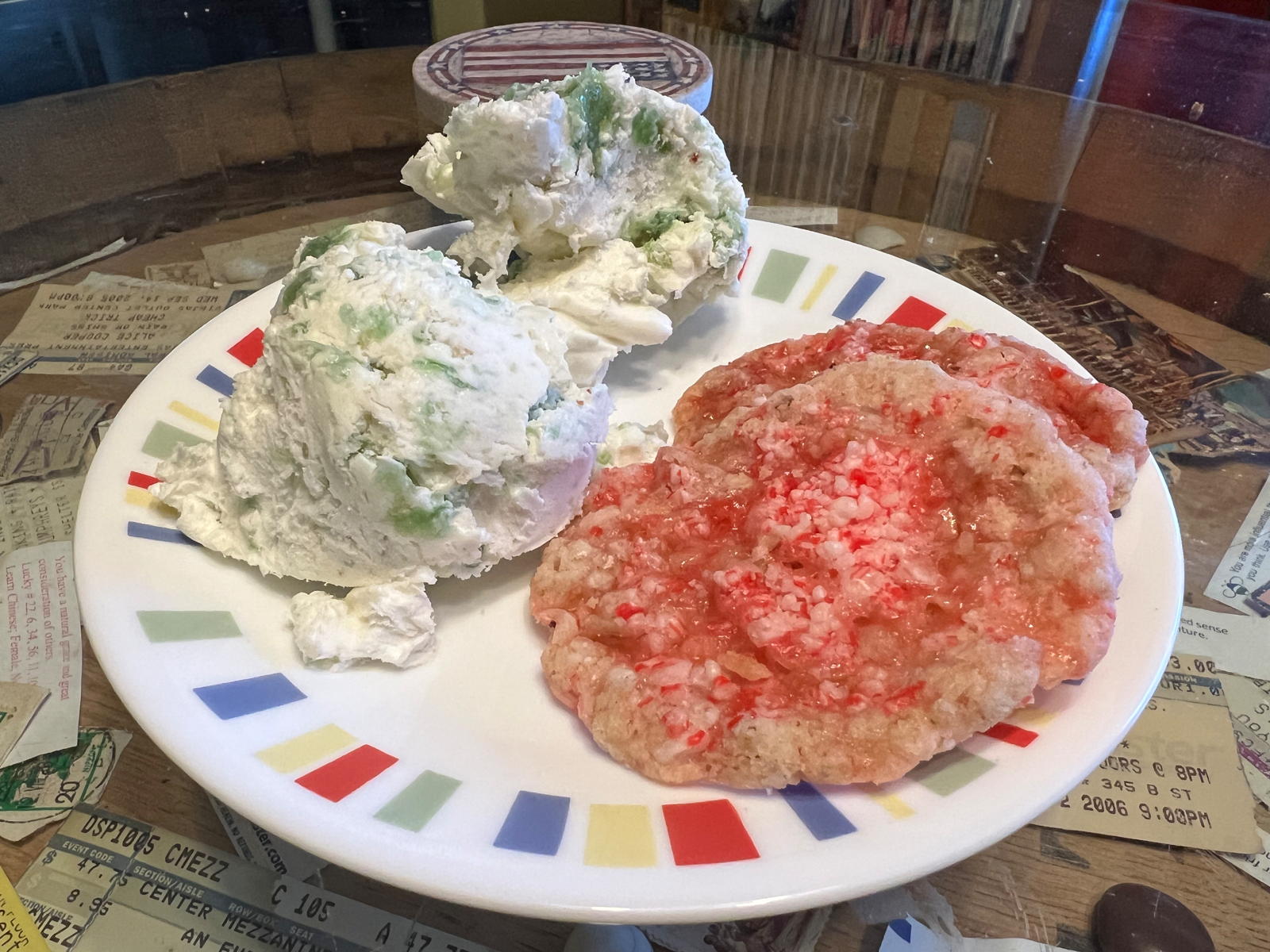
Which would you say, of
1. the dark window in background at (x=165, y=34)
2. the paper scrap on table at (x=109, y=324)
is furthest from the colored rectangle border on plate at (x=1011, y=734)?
the dark window in background at (x=165, y=34)

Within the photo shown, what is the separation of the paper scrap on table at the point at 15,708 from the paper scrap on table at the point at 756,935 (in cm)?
82

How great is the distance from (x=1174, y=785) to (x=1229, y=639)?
0.25 metres

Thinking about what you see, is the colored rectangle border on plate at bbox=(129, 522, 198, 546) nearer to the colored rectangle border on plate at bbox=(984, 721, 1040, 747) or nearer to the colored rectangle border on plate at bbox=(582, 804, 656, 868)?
the colored rectangle border on plate at bbox=(582, 804, 656, 868)

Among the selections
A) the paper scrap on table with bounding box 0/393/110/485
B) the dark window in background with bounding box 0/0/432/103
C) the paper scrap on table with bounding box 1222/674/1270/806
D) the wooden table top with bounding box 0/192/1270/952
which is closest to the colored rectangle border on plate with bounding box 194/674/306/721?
the wooden table top with bounding box 0/192/1270/952

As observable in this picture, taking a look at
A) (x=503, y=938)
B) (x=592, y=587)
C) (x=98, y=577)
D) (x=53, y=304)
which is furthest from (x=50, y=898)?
(x=53, y=304)

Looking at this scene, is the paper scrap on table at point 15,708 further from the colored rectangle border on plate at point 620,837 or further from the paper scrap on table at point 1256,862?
the paper scrap on table at point 1256,862

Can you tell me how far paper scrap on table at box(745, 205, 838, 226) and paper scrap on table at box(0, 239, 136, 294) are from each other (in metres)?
1.26

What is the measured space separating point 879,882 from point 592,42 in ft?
5.64

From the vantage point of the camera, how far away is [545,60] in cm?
176

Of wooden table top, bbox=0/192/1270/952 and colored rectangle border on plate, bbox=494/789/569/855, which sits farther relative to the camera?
wooden table top, bbox=0/192/1270/952

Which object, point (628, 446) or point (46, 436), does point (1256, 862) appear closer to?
point (628, 446)

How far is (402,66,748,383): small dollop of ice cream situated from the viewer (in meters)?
1.05

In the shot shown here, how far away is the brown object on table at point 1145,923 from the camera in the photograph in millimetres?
913

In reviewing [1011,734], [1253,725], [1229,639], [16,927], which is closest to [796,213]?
[1229,639]
